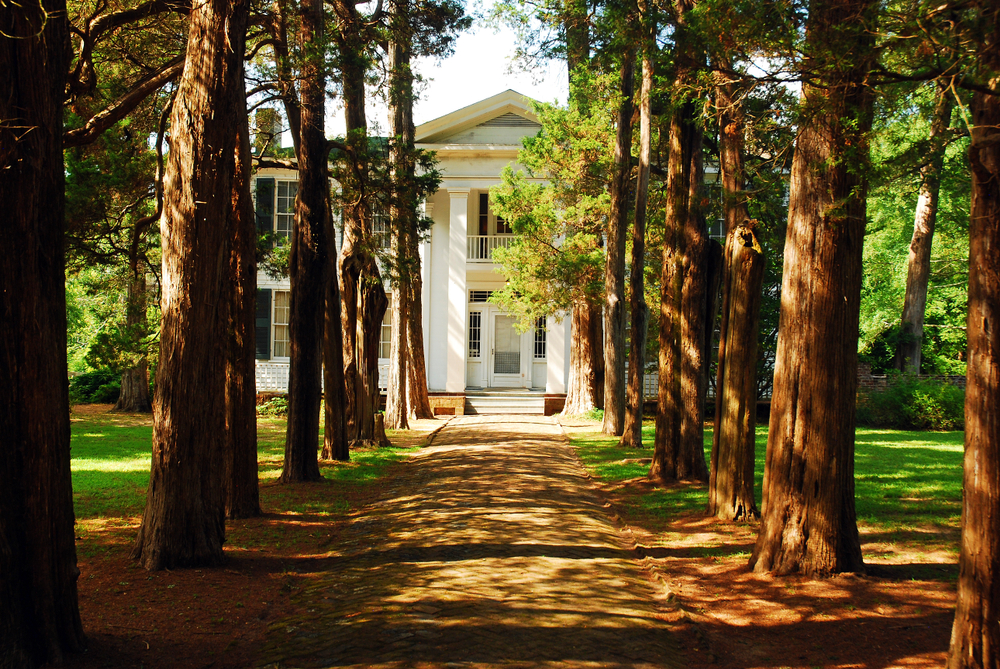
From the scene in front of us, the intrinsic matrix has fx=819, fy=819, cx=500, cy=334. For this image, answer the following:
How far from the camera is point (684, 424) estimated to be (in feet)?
37.8

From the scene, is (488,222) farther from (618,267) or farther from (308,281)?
(308,281)

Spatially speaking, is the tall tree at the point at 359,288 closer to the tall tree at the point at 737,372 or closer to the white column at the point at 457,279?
the tall tree at the point at 737,372

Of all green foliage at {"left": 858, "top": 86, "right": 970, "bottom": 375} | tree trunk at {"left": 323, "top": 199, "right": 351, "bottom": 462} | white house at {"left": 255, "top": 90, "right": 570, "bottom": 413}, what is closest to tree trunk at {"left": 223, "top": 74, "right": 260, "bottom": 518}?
tree trunk at {"left": 323, "top": 199, "right": 351, "bottom": 462}

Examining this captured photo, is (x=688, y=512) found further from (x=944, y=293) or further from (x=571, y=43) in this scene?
(x=944, y=293)

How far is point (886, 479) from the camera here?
1207 cm

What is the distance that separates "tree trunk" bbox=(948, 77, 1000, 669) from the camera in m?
4.16

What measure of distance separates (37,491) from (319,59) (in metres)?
7.11

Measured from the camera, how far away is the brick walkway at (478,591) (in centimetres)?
493

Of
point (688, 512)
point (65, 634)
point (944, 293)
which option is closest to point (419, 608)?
point (65, 634)

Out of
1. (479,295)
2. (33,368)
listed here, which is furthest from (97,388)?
(33,368)

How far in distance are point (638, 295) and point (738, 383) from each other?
8.27m

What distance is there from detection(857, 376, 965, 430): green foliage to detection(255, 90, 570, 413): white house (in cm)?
883

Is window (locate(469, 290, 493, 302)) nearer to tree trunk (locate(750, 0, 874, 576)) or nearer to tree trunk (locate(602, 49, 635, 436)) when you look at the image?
tree trunk (locate(602, 49, 635, 436))

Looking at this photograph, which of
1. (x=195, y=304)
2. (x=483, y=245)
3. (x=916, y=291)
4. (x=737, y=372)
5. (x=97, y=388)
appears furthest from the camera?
(x=483, y=245)
